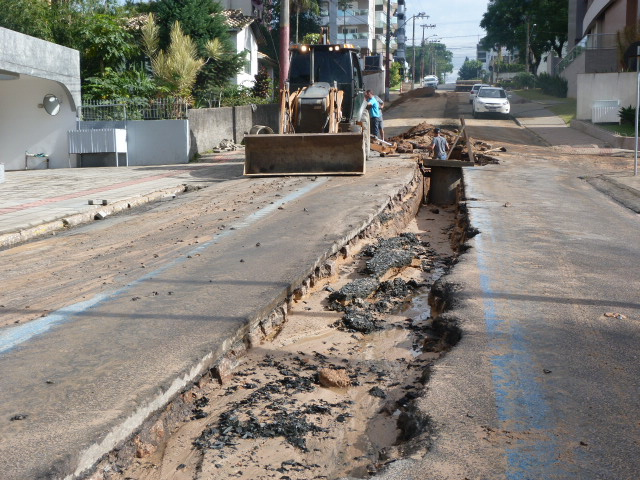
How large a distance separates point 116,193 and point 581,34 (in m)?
56.3

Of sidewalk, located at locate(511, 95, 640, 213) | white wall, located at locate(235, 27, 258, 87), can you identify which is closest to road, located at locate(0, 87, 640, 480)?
sidewalk, located at locate(511, 95, 640, 213)

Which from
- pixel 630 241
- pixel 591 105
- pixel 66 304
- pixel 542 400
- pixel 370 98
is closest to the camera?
pixel 542 400

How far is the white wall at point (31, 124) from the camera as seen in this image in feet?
74.1

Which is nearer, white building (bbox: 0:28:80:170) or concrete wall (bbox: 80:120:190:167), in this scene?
white building (bbox: 0:28:80:170)

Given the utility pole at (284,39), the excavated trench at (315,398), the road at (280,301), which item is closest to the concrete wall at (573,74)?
the utility pole at (284,39)

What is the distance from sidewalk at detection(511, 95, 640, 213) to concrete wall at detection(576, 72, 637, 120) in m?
1.32

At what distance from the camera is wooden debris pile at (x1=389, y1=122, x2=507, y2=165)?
69.4 feet

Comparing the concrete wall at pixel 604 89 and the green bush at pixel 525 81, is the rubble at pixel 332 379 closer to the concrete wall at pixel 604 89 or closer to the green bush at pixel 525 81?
the concrete wall at pixel 604 89

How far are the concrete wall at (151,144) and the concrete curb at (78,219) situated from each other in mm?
6855

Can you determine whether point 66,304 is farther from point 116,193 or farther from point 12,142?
point 12,142

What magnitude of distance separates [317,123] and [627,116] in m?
18.0

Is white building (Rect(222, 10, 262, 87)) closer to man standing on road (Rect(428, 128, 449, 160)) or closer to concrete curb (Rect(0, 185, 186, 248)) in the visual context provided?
man standing on road (Rect(428, 128, 449, 160))

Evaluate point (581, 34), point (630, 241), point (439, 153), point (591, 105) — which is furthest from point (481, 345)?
point (581, 34)

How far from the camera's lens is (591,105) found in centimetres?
3569
